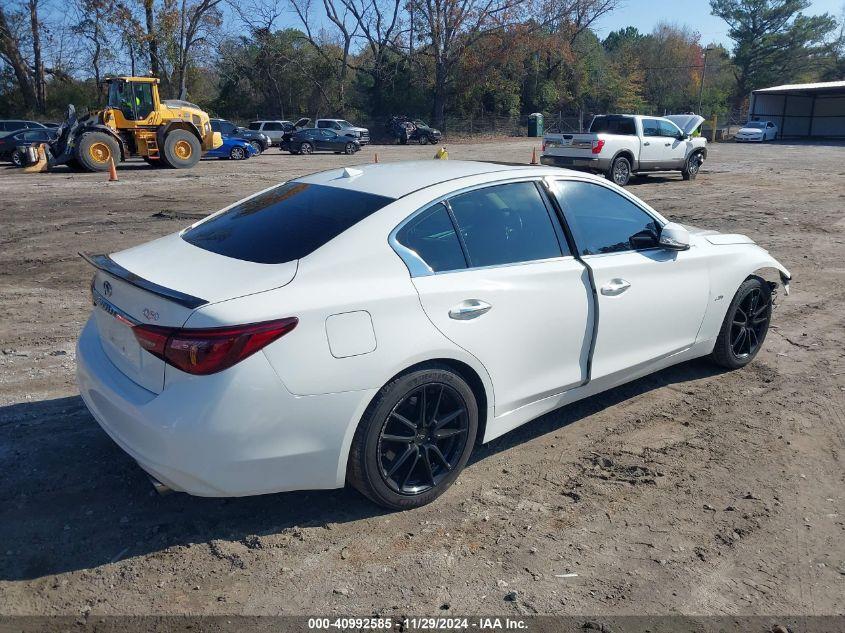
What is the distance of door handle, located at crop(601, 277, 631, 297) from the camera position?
4.20 metres

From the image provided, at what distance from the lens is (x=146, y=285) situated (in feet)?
10.5

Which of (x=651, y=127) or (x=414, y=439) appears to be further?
(x=651, y=127)

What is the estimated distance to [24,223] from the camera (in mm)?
12250

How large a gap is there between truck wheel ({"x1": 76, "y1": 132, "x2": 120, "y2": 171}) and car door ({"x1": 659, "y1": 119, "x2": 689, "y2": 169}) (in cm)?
1625

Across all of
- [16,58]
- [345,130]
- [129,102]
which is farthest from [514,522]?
[16,58]

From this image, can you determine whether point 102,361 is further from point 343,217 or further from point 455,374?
point 455,374

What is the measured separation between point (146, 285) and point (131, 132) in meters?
23.2

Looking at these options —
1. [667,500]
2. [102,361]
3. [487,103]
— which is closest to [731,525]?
[667,500]

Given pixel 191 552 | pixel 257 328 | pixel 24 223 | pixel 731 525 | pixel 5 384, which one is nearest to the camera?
pixel 257 328

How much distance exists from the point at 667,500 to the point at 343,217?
2217mm

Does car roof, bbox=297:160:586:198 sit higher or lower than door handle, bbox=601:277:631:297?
higher

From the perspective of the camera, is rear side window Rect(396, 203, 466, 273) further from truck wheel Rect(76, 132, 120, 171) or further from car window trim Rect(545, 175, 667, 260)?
truck wheel Rect(76, 132, 120, 171)

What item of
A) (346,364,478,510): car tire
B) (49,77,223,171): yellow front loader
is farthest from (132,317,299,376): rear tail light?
(49,77,223,171): yellow front loader

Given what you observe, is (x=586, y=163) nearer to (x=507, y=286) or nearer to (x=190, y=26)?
(x=507, y=286)
